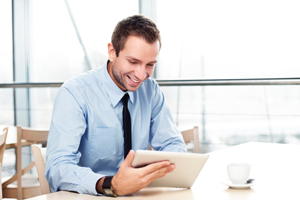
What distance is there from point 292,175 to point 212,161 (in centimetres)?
29

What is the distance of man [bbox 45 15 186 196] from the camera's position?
1.15m

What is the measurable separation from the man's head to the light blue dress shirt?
0.09 m

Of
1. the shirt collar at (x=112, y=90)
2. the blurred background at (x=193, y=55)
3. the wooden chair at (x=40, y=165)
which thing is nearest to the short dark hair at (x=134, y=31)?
the shirt collar at (x=112, y=90)

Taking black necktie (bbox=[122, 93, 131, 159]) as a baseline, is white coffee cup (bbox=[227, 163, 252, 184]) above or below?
below

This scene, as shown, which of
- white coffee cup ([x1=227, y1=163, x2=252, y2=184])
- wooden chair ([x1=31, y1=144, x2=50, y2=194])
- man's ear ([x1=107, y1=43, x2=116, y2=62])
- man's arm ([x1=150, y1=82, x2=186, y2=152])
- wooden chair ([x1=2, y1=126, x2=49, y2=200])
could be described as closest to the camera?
white coffee cup ([x1=227, y1=163, x2=252, y2=184])

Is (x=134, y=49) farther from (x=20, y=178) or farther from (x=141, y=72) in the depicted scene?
(x=20, y=178)

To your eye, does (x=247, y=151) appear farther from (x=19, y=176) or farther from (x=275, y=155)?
(x=19, y=176)

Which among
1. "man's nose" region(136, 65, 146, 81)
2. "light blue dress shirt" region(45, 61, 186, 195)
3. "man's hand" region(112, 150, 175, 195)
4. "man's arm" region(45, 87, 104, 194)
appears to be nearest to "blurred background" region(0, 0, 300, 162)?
"light blue dress shirt" region(45, 61, 186, 195)

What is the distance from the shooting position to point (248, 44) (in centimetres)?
376

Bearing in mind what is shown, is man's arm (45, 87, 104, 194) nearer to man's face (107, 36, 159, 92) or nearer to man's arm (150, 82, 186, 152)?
man's face (107, 36, 159, 92)

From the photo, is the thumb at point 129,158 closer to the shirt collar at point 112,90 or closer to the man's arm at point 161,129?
the shirt collar at point 112,90

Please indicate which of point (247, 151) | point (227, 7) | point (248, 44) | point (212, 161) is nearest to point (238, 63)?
point (248, 44)

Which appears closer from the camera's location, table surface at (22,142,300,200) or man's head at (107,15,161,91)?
table surface at (22,142,300,200)

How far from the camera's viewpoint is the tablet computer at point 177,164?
943 mm
